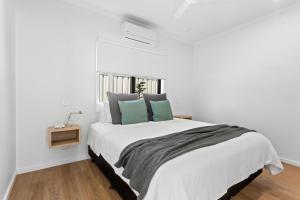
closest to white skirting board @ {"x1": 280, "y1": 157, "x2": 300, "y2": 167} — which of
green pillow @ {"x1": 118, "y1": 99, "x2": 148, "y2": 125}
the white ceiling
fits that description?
green pillow @ {"x1": 118, "y1": 99, "x2": 148, "y2": 125}

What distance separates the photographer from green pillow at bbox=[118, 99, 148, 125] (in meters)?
2.41

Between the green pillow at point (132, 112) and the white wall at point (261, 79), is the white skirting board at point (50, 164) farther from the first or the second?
the white wall at point (261, 79)

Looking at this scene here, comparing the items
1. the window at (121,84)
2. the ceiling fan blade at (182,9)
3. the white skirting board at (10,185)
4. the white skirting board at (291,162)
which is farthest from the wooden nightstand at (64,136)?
the white skirting board at (291,162)

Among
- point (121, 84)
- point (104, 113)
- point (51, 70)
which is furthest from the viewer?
point (121, 84)

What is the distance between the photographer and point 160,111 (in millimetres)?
2809

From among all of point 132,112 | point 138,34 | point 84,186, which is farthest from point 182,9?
point 84,186

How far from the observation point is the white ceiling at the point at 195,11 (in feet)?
8.23

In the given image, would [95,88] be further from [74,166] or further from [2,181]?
[2,181]

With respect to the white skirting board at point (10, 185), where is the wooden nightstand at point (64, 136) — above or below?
above

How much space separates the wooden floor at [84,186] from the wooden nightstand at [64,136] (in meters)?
0.39

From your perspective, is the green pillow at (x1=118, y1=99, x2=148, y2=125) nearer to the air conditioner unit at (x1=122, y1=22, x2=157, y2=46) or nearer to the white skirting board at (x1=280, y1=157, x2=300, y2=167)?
the air conditioner unit at (x1=122, y1=22, x2=157, y2=46)

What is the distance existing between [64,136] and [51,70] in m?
1.05

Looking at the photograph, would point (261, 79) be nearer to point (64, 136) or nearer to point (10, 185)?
point (64, 136)

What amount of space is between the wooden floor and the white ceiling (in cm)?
268
